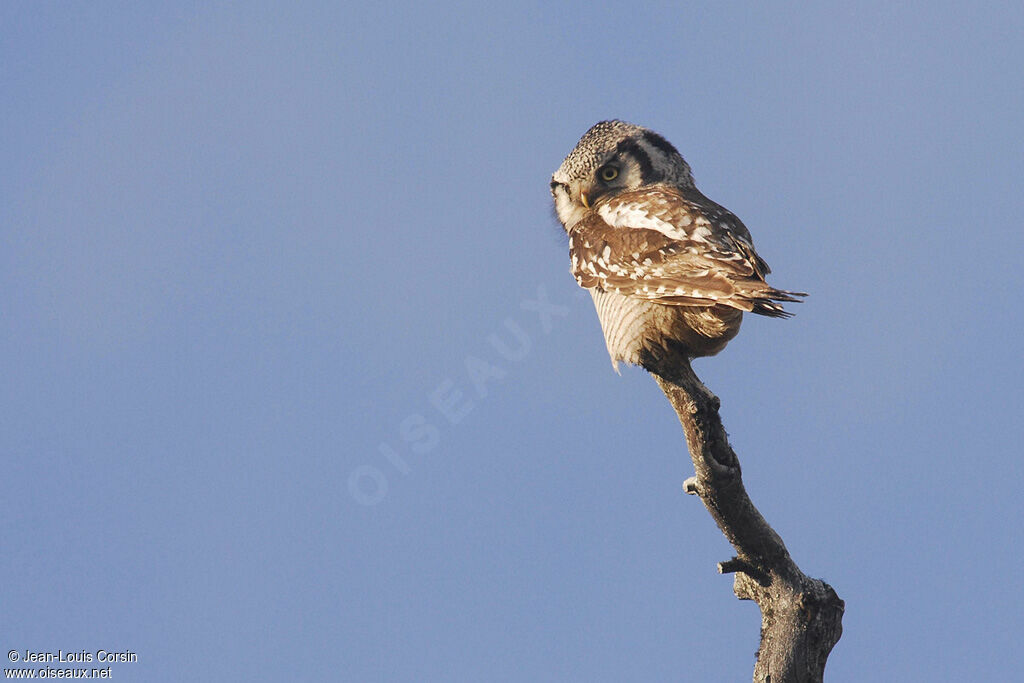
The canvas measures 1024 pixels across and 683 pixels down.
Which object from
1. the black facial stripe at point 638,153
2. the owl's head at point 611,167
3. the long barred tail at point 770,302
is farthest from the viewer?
the black facial stripe at point 638,153

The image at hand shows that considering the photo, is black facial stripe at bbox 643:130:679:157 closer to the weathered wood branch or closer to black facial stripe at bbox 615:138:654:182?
black facial stripe at bbox 615:138:654:182

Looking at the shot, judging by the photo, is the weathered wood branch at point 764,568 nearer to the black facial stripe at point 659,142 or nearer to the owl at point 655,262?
the owl at point 655,262

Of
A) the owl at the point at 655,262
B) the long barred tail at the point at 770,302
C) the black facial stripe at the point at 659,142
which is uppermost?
the black facial stripe at the point at 659,142

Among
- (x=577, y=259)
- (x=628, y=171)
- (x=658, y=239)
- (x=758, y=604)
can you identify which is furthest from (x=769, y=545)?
(x=628, y=171)

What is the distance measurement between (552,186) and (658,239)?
1.98 m

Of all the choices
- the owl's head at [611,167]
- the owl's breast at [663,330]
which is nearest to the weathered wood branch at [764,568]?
the owl's breast at [663,330]

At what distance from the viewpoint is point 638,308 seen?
590cm

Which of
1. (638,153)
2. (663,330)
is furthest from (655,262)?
(638,153)

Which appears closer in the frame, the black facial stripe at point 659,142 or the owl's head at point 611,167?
the owl's head at point 611,167

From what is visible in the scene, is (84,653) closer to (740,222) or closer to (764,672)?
(764,672)

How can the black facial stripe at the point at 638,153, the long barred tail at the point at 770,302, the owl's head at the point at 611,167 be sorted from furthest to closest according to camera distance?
the black facial stripe at the point at 638,153 → the owl's head at the point at 611,167 → the long barred tail at the point at 770,302

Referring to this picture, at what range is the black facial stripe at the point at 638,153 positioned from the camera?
760 cm

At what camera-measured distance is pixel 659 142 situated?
307 inches

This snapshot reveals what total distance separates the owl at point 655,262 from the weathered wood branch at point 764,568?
20.0 inches
